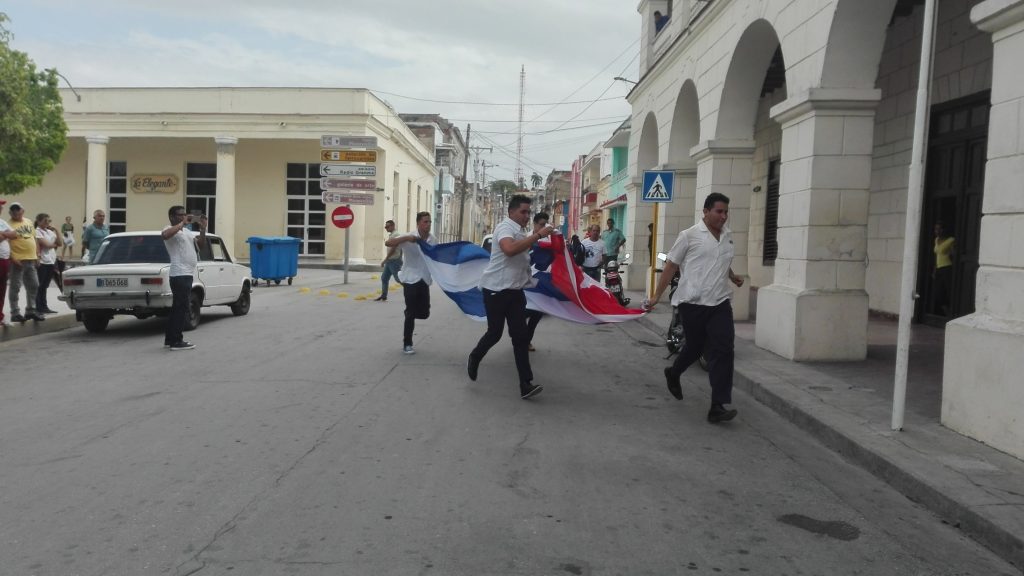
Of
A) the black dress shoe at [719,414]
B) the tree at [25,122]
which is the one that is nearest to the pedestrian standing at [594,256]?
the black dress shoe at [719,414]

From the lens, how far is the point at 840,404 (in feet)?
22.5

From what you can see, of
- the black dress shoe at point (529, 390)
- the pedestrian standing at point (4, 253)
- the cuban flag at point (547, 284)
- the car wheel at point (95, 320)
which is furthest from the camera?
the car wheel at point (95, 320)

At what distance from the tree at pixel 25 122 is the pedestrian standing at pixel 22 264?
13.2m

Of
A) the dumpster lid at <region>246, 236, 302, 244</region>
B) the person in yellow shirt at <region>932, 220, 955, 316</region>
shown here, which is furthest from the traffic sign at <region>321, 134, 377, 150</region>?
the person in yellow shirt at <region>932, 220, 955, 316</region>

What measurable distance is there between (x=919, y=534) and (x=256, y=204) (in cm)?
3375

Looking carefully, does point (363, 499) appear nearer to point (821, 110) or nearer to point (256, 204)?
point (821, 110)

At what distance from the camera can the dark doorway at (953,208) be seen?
11703 millimetres

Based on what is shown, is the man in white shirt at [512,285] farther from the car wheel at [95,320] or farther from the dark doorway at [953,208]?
the dark doorway at [953,208]

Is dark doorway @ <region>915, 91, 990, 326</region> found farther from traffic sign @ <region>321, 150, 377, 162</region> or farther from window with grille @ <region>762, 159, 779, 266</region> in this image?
traffic sign @ <region>321, 150, 377, 162</region>

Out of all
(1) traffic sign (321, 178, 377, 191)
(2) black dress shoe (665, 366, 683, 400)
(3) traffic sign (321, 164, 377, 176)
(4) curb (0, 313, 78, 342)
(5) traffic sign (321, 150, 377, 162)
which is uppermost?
(5) traffic sign (321, 150, 377, 162)

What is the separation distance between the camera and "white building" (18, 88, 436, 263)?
105 ft

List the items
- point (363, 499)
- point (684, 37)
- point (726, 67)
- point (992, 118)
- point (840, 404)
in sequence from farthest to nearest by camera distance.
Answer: point (684, 37) < point (726, 67) < point (840, 404) < point (992, 118) < point (363, 499)

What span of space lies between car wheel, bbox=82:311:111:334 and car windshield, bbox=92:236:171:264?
79cm

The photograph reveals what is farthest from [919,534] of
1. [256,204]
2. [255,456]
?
[256,204]
